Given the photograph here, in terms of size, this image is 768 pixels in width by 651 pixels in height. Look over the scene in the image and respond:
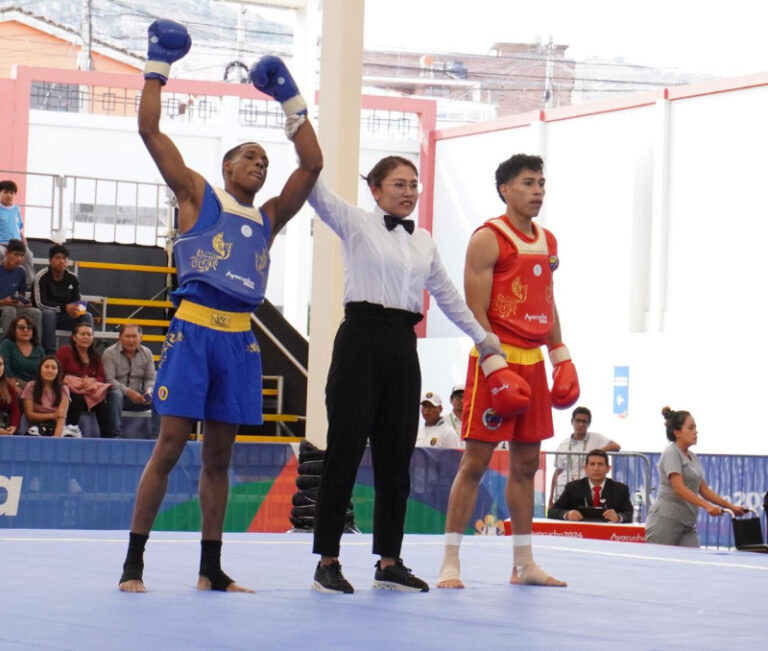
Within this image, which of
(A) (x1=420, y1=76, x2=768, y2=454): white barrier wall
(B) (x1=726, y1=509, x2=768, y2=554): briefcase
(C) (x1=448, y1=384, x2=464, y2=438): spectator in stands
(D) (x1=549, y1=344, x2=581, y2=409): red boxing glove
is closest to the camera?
(D) (x1=549, y1=344, x2=581, y2=409): red boxing glove

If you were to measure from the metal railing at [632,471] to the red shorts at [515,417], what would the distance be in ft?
22.0

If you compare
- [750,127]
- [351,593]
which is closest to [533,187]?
[351,593]

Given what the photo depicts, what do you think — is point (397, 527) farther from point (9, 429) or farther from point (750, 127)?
point (750, 127)

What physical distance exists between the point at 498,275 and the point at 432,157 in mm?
22153

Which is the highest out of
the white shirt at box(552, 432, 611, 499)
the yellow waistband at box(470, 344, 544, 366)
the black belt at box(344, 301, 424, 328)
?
the black belt at box(344, 301, 424, 328)

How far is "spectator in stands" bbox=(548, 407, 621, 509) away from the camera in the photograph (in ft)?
41.1

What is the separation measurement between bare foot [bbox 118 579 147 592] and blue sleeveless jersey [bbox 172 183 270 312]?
3.28 feet

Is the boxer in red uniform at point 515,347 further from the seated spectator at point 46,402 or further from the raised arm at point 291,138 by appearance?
the seated spectator at point 46,402

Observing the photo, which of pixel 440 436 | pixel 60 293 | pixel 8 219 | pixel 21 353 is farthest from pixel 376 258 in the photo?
pixel 8 219

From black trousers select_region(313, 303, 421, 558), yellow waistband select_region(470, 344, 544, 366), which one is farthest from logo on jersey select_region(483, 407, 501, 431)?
black trousers select_region(313, 303, 421, 558)

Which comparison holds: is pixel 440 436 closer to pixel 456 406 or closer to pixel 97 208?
pixel 456 406

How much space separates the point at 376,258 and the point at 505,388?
2.40ft

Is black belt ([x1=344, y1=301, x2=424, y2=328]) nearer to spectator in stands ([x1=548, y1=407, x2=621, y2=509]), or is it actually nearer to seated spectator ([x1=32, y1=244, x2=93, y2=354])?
spectator in stands ([x1=548, y1=407, x2=621, y2=509])

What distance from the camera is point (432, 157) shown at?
89.8ft
